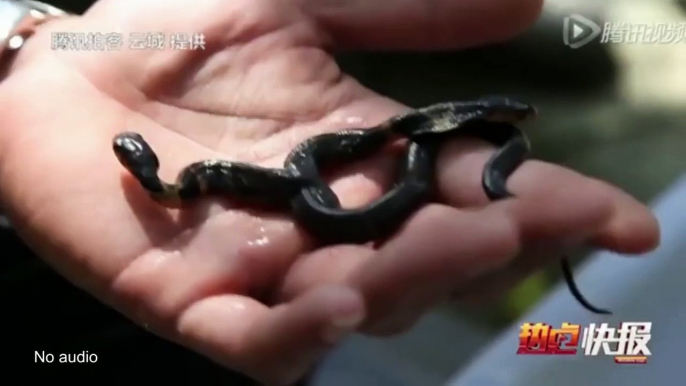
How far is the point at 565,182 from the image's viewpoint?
1.72ft

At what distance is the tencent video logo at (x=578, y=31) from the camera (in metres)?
0.67

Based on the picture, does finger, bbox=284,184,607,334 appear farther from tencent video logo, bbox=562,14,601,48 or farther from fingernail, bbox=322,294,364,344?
A: tencent video logo, bbox=562,14,601,48

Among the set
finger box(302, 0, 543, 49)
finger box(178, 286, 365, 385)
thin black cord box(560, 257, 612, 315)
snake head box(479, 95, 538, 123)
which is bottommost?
thin black cord box(560, 257, 612, 315)

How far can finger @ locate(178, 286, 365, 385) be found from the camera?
0.46 meters

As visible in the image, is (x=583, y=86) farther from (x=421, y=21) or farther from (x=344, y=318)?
(x=344, y=318)

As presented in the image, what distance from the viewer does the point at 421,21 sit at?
74cm

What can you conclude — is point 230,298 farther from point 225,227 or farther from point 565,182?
point 565,182

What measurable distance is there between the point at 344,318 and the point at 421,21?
1.24 feet

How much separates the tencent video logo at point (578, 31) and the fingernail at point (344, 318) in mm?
348

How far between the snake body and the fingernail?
0.12m

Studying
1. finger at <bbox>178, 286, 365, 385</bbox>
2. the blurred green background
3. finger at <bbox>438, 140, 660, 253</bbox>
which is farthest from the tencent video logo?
finger at <bbox>178, 286, 365, 385</bbox>

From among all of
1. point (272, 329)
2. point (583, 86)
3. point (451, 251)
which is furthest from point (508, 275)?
point (583, 86)

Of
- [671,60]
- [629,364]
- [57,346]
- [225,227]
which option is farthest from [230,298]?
[671,60]

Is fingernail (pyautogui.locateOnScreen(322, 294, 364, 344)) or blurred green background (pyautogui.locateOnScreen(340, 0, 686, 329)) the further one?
blurred green background (pyautogui.locateOnScreen(340, 0, 686, 329))
